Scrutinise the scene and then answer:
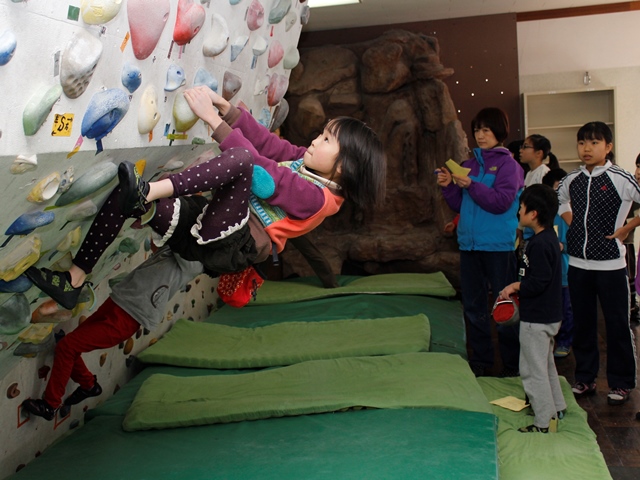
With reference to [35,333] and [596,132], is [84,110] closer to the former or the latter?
[35,333]

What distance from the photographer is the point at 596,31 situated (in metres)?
7.23

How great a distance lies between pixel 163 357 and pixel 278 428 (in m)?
1.16

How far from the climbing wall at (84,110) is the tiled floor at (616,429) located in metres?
2.08

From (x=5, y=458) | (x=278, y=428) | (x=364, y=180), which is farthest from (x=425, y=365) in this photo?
(x=5, y=458)

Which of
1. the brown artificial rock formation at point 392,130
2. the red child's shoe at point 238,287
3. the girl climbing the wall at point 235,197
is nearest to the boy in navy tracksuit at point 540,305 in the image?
the girl climbing the wall at point 235,197

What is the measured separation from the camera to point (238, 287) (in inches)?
102

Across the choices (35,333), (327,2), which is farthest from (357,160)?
(327,2)

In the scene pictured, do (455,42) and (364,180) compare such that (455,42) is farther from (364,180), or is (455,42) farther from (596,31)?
(364,180)

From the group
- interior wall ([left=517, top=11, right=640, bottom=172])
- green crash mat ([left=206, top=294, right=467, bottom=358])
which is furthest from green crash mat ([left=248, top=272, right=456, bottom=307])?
interior wall ([left=517, top=11, right=640, bottom=172])

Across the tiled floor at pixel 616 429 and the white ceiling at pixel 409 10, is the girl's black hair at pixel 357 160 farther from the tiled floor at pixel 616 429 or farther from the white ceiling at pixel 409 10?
the white ceiling at pixel 409 10

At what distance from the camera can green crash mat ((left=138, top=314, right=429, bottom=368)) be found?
380 cm

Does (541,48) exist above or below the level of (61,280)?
above

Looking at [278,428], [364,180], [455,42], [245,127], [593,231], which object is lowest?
[278,428]

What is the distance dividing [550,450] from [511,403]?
54 centimetres
